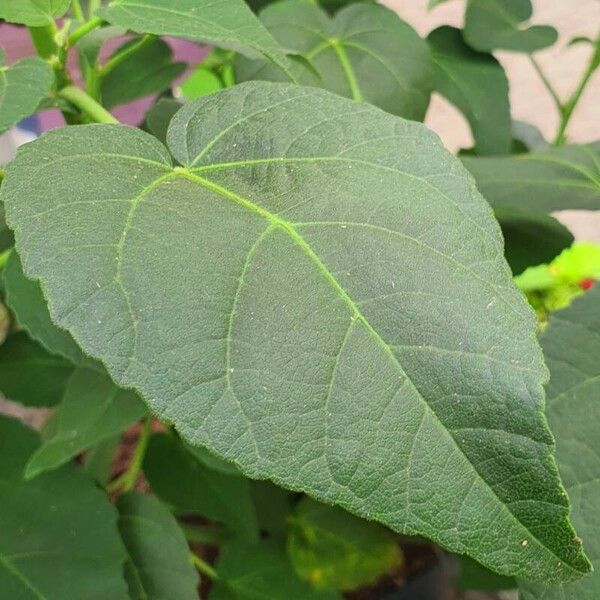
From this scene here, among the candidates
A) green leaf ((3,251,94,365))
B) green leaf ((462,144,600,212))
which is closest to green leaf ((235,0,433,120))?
green leaf ((462,144,600,212))

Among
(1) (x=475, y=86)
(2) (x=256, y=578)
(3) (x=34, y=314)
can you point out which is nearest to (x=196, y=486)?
(2) (x=256, y=578)

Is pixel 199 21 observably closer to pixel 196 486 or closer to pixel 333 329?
pixel 333 329

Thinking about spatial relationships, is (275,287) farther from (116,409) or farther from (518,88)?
(518,88)

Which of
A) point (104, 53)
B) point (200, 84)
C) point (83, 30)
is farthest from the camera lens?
point (200, 84)

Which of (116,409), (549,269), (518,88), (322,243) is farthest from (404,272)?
(518,88)

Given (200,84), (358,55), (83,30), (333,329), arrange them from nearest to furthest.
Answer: (333,329), (83,30), (358,55), (200,84)

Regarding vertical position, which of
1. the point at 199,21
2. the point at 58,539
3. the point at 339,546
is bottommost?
the point at 339,546

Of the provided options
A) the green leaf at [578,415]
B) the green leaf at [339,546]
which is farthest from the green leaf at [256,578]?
the green leaf at [578,415]

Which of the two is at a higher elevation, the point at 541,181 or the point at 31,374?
the point at 541,181

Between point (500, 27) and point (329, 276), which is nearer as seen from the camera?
point (329, 276)

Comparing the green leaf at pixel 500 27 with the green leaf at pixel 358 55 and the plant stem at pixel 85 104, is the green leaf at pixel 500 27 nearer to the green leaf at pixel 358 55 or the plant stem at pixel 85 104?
the green leaf at pixel 358 55
